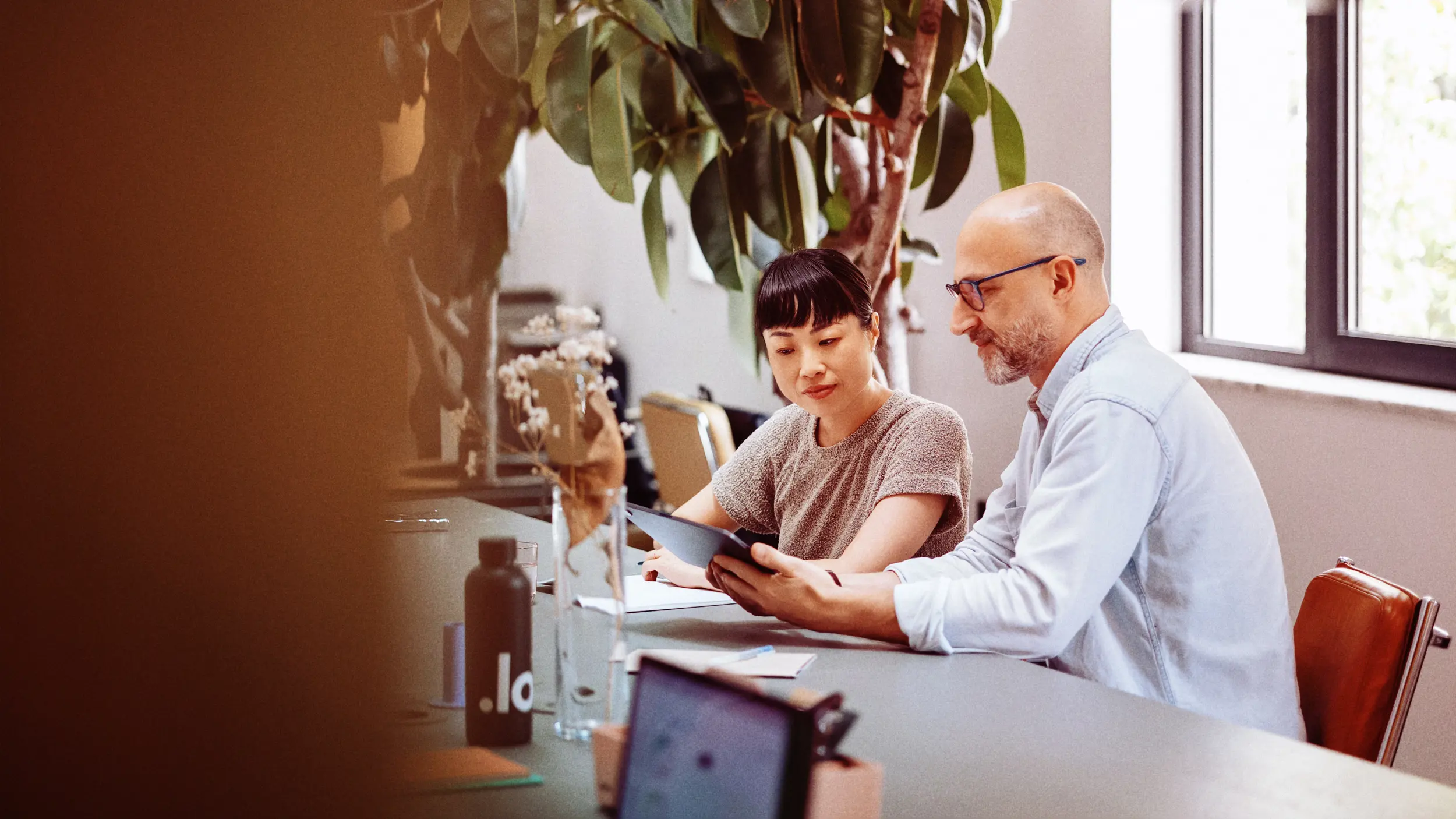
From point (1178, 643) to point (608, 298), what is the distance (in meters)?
5.55

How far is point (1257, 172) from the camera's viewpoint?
12.0 feet

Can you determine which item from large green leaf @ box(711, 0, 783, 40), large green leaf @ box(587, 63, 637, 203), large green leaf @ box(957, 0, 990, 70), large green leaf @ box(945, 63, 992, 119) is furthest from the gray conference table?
large green leaf @ box(945, 63, 992, 119)

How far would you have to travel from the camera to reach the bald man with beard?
69.0 inches

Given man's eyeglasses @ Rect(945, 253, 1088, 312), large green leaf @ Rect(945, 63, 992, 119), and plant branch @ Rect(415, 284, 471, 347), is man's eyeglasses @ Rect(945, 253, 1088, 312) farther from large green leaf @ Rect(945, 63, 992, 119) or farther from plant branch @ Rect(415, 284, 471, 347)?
large green leaf @ Rect(945, 63, 992, 119)

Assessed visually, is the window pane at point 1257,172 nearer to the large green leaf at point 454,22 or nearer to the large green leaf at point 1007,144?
the large green leaf at point 1007,144

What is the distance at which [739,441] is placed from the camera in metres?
4.12

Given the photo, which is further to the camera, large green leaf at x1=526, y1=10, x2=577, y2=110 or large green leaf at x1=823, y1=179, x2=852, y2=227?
large green leaf at x1=823, y1=179, x2=852, y2=227

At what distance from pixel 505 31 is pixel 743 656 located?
4.19ft

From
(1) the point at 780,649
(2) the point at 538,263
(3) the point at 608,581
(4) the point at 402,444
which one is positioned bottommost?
(1) the point at 780,649

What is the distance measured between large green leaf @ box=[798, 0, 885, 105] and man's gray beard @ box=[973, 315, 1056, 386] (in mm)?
637

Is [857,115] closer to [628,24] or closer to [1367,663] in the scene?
[628,24]

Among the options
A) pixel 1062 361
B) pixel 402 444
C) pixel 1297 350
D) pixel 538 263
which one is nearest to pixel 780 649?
pixel 1062 361

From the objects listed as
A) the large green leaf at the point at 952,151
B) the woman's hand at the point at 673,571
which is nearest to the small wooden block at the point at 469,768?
the woman's hand at the point at 673,571

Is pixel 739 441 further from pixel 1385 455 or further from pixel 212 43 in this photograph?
pixel 212 43
